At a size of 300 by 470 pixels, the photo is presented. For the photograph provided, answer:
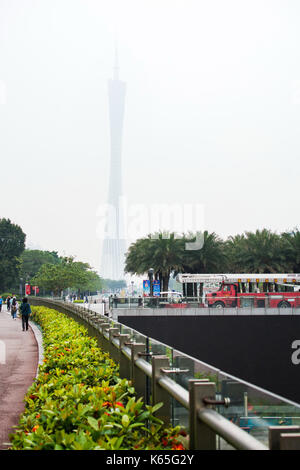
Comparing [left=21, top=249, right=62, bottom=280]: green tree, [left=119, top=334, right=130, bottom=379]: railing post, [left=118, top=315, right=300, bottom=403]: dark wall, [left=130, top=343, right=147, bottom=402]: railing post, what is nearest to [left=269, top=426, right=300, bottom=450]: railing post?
[left=130, top=343, right=147, bottom=402]: railing post

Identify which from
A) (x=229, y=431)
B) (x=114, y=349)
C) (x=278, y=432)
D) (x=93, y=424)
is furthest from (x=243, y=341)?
(x=278, y=432)

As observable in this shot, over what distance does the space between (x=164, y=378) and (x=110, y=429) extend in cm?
71

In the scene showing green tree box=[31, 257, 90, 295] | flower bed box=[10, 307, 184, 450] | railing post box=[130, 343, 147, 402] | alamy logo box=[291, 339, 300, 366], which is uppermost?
green tree box=[31, 257, 90, 295]

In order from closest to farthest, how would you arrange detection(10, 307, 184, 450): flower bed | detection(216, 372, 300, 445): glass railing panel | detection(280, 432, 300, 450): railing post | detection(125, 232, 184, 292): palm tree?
detection(280, 432, 300, 450): railing post
detection(216, 372, 300, 445): glass railing panel
detection(10, 307, 184, 450): flower bed
detection(125, 232, 184, 292): palm tree

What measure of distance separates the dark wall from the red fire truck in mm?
971

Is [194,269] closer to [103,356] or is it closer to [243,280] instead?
[243,280]

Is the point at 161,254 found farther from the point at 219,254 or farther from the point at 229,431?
the point at 229,431

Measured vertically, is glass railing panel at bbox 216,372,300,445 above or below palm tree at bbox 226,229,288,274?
below

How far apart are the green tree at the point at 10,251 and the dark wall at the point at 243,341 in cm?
8132

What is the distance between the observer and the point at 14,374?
14.4 meters

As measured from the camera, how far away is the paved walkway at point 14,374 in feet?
30.6

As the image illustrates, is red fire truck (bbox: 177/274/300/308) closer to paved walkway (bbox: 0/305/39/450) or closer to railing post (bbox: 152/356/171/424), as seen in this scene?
paved walkway (bbox: 0/305/39/450)

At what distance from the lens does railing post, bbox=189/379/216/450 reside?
13.3ft

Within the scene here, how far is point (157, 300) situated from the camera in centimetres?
3947
